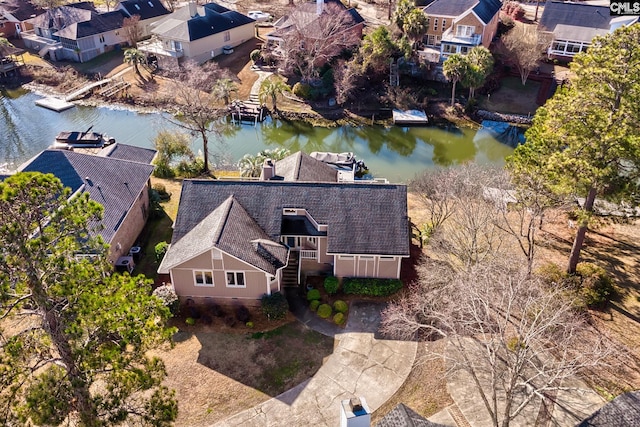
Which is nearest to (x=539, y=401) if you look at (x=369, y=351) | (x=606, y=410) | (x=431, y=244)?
(x=606, y=410)

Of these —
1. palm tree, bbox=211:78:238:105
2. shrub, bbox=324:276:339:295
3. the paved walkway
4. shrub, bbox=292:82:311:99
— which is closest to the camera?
the paved walkway

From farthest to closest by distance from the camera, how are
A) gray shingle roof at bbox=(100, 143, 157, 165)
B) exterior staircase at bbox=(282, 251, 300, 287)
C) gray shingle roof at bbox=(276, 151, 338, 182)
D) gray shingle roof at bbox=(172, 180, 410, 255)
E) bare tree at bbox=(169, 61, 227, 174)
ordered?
1. bare tree at bbox=(169, 61, 227, 174)
2. gray shingle roof at bbox=(100, 143, 157, 165)
3. gray shingle roof at bbox=(276, 151, 338, 182)
4. exterior staircase at bbox=(282, 251, 300, 287)
5. gray shingle roof at bbox=(172, 180, 410, 255)

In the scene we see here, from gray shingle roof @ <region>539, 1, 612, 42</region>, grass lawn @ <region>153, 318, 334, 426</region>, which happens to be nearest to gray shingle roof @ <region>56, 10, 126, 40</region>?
gray shingle roof @ <region>539, 1, 612, 42</region>

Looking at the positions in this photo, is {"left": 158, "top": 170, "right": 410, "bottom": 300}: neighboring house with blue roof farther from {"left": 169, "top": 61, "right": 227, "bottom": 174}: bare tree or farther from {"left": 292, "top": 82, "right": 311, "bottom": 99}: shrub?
{"left": 292, "top": 82, "right": 311, "bottom": 99}: shrub

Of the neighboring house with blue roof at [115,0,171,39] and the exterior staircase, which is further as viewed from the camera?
the neighboring house with blue roof at [115,0,171,39]

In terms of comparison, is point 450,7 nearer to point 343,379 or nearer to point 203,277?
point 203,277

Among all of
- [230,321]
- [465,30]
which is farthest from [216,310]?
[465,30]
